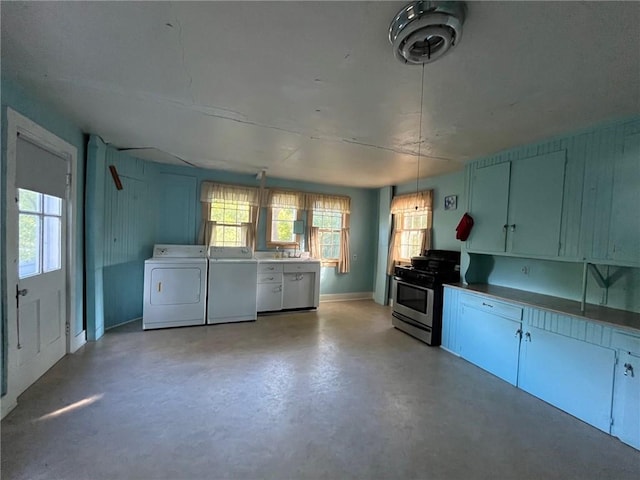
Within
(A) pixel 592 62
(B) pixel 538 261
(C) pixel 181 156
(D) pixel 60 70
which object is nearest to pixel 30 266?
(D) pixel 60 70

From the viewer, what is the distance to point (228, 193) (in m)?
5.05

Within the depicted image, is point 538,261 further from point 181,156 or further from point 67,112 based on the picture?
point 67,112

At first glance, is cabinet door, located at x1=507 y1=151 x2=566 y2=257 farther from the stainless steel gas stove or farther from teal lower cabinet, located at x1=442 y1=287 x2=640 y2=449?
the stainless steel gas stove

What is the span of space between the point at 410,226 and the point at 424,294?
1.81 meters

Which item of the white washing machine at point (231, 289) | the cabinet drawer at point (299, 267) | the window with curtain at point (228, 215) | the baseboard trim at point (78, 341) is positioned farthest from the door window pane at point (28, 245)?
the cabinet drawer at point (299, 267)

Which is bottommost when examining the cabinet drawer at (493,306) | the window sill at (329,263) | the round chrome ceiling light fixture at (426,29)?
the cabinet drawer at (493,306)

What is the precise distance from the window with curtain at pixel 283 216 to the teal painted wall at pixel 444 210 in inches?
91.8

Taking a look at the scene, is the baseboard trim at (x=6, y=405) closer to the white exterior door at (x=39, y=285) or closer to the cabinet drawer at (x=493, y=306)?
the white exterior door at (x=39, y=285)

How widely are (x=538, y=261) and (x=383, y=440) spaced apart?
8.70 feet

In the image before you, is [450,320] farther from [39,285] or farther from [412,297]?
[39,285]

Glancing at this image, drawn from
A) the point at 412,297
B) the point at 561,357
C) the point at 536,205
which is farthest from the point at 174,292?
the point at 536,205

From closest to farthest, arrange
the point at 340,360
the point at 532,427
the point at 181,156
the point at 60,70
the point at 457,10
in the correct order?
the point at 457,10 → the point at 60,70 → the point at 532,427 → the point at 340,360 → the point at 181,156

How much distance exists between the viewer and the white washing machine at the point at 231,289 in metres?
4.29

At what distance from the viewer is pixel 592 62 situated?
161 centimetres
